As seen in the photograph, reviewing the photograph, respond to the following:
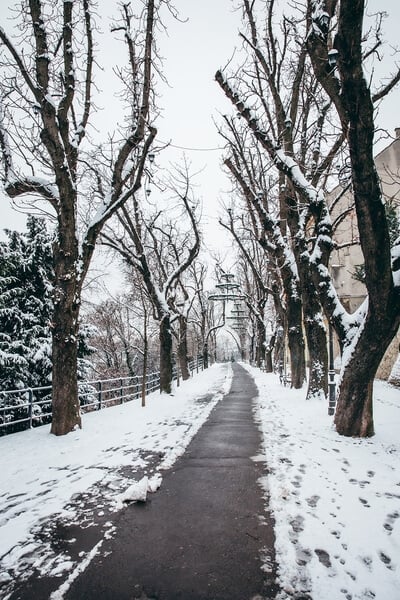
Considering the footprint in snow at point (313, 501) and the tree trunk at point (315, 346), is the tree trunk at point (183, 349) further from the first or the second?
the footprint in snow at point (313, 501)

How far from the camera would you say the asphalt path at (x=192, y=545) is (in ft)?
8.11

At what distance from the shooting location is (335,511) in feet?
11.8

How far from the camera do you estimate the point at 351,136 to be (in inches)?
203

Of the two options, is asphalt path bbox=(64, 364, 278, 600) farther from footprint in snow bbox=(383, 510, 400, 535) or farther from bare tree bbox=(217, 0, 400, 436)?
bare tree bbox=(217, 0, 400, 436)

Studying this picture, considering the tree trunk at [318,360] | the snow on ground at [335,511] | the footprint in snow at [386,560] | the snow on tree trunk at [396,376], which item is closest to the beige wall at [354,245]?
the snow on tree trunk at [396,376]

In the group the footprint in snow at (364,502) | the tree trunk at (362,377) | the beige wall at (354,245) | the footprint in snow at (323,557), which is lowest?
the footprint in snow at (364,502)

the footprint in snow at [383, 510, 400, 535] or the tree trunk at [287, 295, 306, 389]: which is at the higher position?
the tree trunk at [287, 295, 306, 389]

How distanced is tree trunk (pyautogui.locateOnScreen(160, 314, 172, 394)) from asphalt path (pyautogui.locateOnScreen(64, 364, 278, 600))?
990 centimetres

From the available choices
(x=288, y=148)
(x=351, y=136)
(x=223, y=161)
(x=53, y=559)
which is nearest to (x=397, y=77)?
(x=351, y=136)

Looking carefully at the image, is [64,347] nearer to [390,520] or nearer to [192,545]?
[192,545]

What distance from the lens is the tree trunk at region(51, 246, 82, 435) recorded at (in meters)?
7.56

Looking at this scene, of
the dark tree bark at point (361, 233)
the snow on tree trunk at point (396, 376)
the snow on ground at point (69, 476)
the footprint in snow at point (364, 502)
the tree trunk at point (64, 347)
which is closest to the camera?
the snow on ground at point (69, 476)

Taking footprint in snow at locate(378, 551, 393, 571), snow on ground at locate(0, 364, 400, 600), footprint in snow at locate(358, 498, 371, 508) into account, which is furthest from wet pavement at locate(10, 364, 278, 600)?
footprint in snow at locate(358, 498, 371, 508)

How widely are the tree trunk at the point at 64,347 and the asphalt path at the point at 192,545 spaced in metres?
3.79
